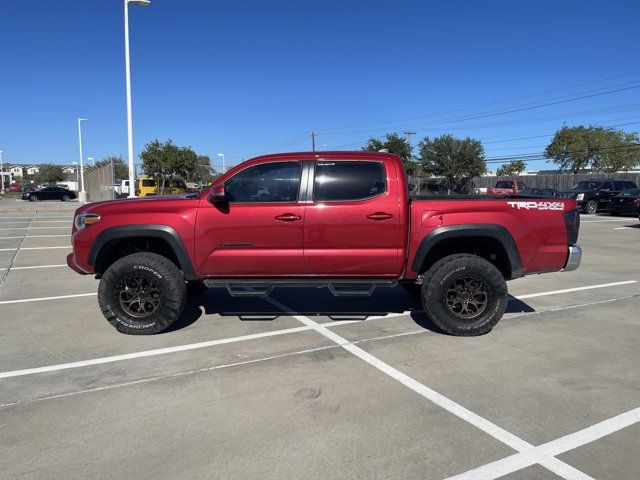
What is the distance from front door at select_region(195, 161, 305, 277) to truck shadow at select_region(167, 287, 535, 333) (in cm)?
98

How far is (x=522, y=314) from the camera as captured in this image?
611cm

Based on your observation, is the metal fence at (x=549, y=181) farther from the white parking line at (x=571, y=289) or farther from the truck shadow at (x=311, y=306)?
the truck shadow at (x=311, y=306)

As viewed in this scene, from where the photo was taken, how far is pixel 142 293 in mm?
5160

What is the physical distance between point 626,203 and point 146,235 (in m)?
23.8

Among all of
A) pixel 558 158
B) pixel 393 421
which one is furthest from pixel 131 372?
pixel 558 158

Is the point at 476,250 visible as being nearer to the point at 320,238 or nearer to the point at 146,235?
the point at 320,238

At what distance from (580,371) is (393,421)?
1999 millimetres

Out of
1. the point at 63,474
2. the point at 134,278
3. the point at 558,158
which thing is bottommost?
the point at 63,474

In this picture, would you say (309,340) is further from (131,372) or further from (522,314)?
(522,314)

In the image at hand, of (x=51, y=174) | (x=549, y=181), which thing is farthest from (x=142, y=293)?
(x=51, y=174)

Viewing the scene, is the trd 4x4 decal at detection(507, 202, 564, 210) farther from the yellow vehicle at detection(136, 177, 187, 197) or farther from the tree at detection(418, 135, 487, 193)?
the tree at detection(418, 135, 487, 193)

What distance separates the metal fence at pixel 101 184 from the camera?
90.5 feet

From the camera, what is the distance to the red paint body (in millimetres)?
4988

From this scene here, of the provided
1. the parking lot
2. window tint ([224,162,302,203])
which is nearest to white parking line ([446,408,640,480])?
the parking lot
